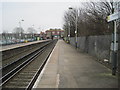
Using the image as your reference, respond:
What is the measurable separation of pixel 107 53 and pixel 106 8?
6776 mm

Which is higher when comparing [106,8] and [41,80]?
[106,8]

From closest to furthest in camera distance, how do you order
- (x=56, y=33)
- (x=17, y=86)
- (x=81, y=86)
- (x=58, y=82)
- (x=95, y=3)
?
1. (x=81, y=86)
2. (x=58, y=82)
3. (x=17, y=86)
4. (x=95, y=3)
5. (x=56, y=33)

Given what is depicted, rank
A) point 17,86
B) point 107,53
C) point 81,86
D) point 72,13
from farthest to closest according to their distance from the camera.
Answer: point 72,13
point 107,53
point 17,86
point 81,86

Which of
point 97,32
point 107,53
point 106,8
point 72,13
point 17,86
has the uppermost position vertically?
point 72,13

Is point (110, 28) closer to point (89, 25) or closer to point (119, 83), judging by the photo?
point (89, 25)

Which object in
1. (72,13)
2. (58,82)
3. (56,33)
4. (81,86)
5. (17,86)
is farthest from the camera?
(56,33)

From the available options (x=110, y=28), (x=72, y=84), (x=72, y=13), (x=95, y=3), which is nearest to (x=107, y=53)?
(x=110, y=28)

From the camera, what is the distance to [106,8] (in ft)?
47.4

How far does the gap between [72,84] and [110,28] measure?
28.8ft

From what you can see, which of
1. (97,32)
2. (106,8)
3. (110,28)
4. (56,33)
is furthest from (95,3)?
(56,33)

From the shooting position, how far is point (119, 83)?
5.71 meters

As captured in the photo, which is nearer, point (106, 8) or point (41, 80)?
point (41, 80)

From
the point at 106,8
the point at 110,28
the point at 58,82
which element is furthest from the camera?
the point at 106,8

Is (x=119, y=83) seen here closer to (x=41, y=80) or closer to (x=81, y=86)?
(x=81, y=86)
